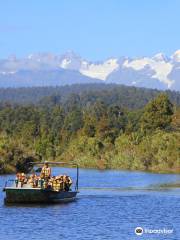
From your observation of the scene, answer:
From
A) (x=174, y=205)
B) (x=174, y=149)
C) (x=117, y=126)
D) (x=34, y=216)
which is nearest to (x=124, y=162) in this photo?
(x=174, y=149)

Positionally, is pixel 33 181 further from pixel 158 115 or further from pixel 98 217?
pixel 158 115

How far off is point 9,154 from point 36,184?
42789 millimetres

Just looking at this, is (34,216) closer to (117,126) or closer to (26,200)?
(26,200)

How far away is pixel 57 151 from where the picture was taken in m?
154

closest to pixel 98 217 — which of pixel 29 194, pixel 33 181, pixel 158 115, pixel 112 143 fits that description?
pixel 29 194

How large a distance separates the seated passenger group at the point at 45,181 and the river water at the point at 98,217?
1.37 meters

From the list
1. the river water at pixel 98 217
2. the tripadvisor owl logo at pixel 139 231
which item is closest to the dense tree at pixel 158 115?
the river water at pixel 98 217

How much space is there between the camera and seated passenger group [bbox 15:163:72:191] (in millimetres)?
54428

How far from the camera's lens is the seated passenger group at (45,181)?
54.4 m

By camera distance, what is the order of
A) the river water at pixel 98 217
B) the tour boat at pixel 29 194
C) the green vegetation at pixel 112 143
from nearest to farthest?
the river water at pixel 98 217 < the tour boat at pixel 29 194 < the green vegetation at pixel 112 143

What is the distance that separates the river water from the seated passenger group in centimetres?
137

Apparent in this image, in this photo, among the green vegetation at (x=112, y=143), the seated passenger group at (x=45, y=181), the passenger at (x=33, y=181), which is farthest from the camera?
the green vegetation at (x=112, y=143)

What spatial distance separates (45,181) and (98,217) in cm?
832

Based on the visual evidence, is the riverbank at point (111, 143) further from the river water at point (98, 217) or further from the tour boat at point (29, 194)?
the tour boat at point (29, 194)
